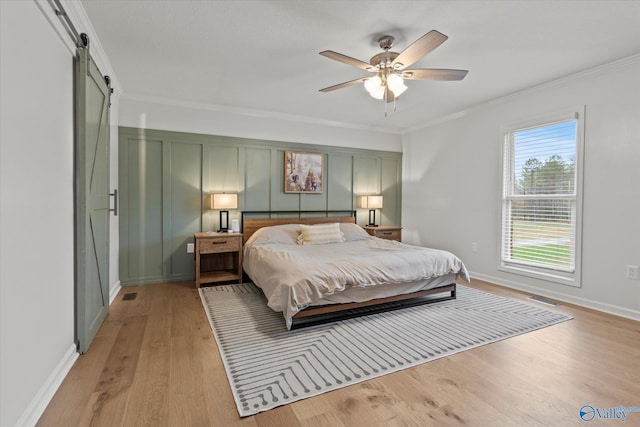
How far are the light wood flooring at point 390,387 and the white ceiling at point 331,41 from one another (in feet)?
8.47

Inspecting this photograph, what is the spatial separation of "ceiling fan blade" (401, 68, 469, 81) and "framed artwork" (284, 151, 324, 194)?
2.64 m

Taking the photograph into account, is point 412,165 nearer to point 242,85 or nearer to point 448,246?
point 448,246

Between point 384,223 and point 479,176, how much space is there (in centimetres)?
195

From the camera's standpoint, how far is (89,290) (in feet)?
8.18

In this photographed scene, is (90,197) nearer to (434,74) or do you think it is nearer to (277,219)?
(277,219)

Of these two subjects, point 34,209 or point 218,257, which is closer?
point 34,209

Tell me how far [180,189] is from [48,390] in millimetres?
3073

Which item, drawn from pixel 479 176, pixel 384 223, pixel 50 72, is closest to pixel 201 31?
pixel 50 72

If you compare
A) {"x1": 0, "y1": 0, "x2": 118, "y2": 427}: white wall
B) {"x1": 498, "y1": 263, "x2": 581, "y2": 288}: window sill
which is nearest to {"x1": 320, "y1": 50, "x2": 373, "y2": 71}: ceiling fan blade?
{"x1": 0, "y1": 0, "x2": 118, "y2": 427}: white wall

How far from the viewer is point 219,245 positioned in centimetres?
425

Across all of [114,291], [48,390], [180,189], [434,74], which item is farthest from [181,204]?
[434,74]

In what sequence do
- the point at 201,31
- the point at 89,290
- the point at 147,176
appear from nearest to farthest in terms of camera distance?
the point at 89,290 < the point at 201,31 < the point at 147,176

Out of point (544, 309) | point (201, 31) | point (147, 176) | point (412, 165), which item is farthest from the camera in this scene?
point (412, 165)

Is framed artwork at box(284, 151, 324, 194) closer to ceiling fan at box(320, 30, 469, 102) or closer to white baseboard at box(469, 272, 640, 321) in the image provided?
ceiling fan at box(320, 30, 469, 102)
